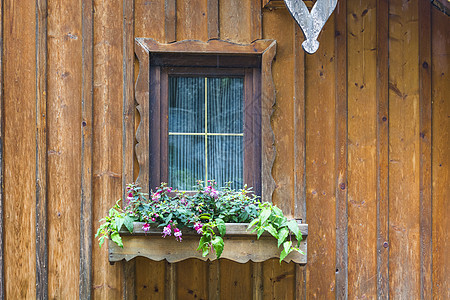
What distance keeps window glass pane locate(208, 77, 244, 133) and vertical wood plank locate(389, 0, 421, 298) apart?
99 cm

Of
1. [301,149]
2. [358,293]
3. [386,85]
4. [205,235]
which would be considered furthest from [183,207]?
[386,85]

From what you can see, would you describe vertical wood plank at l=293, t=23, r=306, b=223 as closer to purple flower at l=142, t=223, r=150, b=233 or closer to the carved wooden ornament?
the carved wooden ornament

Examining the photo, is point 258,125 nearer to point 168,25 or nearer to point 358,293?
point 168,25

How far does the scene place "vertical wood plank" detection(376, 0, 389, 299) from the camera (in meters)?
2.86

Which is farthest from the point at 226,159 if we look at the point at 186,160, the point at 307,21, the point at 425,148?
the point at 425,148

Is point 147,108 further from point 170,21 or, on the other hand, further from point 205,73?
point 170,21

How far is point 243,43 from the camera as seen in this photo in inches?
113

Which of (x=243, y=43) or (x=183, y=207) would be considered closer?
(x=183, y=207)

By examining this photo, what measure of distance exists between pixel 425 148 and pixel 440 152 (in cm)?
11

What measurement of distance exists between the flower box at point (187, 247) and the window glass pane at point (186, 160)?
44cm

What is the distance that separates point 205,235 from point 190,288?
1.79ft

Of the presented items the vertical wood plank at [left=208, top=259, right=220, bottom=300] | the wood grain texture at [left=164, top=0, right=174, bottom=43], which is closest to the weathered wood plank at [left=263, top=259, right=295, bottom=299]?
the vertical wood plank at [left=208, top=259, right=220, bottom=300]

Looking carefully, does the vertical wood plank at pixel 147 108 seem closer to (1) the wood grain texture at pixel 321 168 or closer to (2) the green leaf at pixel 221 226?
(2) the green leaf at pixel 221 226

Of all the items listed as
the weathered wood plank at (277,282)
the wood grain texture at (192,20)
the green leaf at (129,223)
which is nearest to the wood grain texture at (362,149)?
the weathered wood plank at (277,282)
